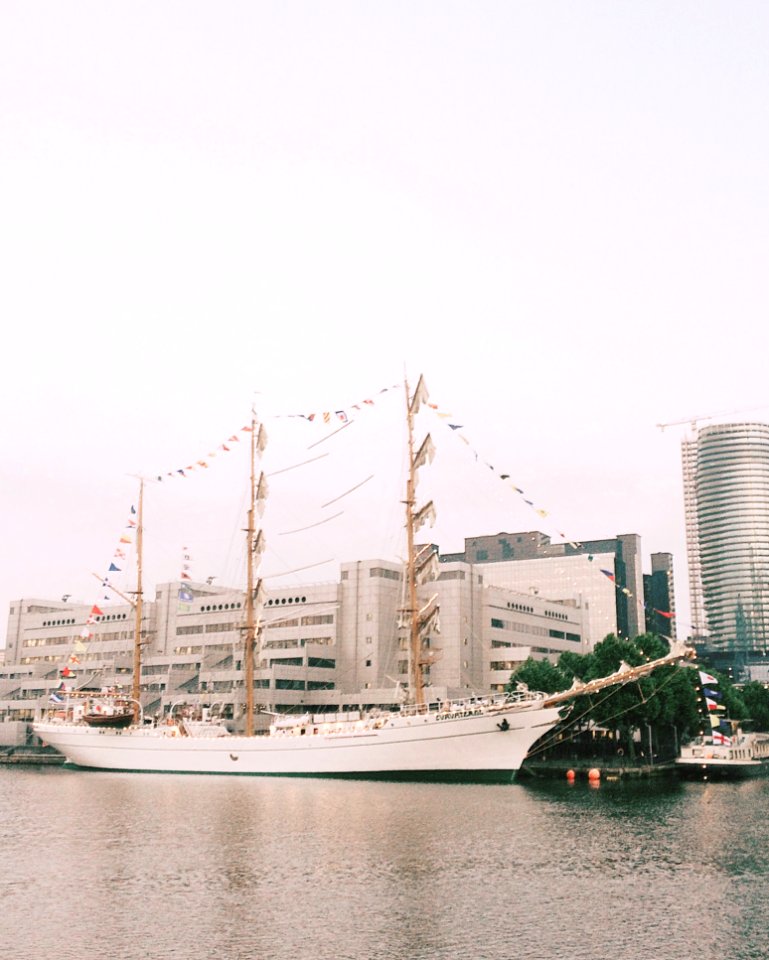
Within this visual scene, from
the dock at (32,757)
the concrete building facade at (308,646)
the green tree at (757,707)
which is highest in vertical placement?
the concrete building facade at (308,646)

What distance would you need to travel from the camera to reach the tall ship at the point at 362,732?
7675 cm

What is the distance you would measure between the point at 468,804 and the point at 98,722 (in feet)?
166

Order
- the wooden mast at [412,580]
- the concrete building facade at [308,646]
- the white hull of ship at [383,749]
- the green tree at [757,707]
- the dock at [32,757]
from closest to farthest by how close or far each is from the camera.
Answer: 1. the white hull of ship at [383,749]
2. the wooden mast at [412,580]
3. the dock at [32,757]
4. the concrete building facade at [308,646]
5. the green tree at [757,707]

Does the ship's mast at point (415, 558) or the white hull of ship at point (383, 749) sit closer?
the white hull of ship at point (383, 749)

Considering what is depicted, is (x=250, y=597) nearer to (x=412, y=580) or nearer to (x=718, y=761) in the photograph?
(x=412, y=580)

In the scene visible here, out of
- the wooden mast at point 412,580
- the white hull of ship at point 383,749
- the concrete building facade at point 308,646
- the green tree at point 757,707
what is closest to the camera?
the white hull of ship at point 383,749

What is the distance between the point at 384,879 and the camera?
1415 inches

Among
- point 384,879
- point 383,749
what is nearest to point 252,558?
point 383,749

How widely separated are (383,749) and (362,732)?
219 cm

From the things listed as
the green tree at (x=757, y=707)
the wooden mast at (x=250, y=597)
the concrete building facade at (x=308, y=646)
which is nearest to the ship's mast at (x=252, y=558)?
the wooden mast at (x=250, y=597)

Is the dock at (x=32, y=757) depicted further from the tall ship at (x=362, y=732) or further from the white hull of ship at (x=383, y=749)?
the white hull of ship at (x=383, y=749)

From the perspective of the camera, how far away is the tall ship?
7675 cm

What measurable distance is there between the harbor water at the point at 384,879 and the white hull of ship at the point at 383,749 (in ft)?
43.1

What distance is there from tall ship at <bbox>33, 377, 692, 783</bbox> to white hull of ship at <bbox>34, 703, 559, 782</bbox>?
0.08m
